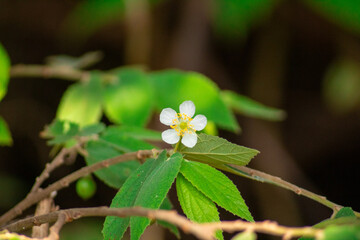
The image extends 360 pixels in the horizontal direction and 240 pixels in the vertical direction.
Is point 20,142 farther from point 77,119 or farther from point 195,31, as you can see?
point 77,119

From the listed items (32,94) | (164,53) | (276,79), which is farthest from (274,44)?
(32,94)

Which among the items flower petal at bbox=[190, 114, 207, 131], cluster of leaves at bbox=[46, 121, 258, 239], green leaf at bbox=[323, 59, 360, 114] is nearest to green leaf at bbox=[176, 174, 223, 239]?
cluster of leaves at bbox=[46, 121, 258, 239]

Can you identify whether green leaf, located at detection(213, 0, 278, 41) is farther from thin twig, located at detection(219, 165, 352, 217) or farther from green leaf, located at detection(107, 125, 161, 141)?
thin twig, located at detection(219, 165, 352, 217)

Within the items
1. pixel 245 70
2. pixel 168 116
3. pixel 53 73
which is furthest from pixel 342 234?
pixel 245 70

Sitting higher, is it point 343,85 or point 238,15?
point 343,85

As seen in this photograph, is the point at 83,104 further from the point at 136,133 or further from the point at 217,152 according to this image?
the point at 217,152

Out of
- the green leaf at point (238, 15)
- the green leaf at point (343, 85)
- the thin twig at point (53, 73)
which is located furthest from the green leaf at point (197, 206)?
the green leaf at point (343, 85)

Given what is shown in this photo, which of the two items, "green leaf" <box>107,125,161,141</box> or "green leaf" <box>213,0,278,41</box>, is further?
"green leaf" <box>213,0,278,41</box>
